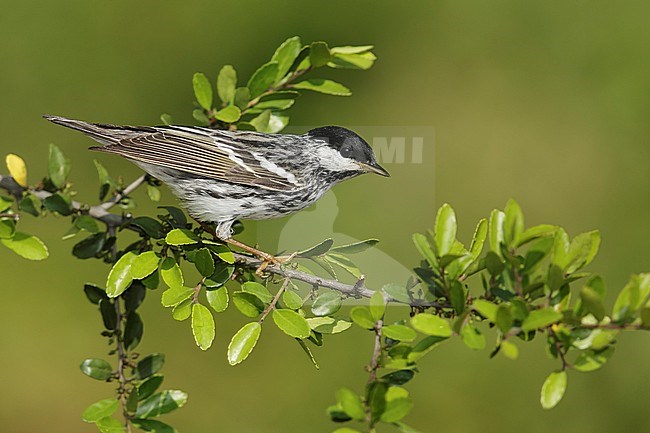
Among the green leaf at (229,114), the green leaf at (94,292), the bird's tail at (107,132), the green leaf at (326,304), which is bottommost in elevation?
the green leaf at (94,292)

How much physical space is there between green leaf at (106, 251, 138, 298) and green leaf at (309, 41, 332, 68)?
706mm

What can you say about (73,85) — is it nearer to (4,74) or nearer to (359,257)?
(4,74)

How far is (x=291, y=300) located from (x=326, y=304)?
3.9 inches

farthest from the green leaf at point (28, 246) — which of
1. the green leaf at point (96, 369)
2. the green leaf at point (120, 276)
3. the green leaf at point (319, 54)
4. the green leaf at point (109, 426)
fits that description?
the green leaf at point (319, 54)

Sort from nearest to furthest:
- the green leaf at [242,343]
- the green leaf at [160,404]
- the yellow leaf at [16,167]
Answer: the green leaf at [242,343], the green leaf at [160,404], the yellow leaf at [16,167]

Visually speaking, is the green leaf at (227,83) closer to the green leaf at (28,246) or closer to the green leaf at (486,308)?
the green leaf at (28,246)

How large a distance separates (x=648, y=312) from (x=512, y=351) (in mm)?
221

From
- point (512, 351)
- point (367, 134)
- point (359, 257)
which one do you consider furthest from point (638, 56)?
point (512, 351)

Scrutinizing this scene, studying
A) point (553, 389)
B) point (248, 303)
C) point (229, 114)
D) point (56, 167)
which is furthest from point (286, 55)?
point (553, 389)

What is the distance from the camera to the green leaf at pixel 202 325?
154 centimetres

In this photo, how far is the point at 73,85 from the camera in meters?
3.28

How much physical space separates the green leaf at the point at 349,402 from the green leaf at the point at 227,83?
1.07 meters

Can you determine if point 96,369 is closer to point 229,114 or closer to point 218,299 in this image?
point 218,299

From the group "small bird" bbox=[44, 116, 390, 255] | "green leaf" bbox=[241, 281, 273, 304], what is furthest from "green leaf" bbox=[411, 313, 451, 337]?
"small bird" bbox=[44, 116, 390, 255]
